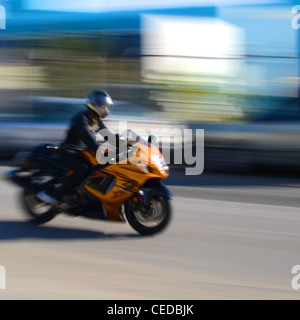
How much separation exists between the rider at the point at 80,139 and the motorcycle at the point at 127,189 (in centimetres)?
6

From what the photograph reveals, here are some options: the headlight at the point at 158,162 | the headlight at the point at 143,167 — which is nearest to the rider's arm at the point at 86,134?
the headlight at the point at 143,167

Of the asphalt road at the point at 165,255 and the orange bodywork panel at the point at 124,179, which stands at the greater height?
the orange bodywork panel at the point at 124,179

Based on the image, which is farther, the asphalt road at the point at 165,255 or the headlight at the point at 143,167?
the headlight at the point at 143,167

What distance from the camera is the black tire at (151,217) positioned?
6.00 metres

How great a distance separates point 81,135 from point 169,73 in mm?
5983

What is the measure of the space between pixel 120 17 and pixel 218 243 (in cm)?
720

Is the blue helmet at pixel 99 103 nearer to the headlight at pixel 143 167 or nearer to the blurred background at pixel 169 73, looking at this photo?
the headlight at pixel 143 167

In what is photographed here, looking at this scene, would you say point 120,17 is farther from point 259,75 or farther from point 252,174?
point 252,174

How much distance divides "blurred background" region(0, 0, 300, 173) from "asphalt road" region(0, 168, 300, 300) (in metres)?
3.08

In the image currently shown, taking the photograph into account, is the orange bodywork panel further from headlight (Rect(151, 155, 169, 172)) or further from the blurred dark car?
the blurred dark car

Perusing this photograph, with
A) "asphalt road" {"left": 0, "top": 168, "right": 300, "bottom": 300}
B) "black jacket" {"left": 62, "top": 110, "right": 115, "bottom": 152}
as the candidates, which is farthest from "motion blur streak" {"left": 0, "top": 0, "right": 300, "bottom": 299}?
"black jacket" {"left": 62, "top": 110, "right": 115, "bottom": 152}

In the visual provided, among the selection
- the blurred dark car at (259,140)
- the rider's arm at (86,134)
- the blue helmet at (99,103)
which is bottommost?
the rider's arm at (86,134)

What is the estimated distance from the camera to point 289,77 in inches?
420

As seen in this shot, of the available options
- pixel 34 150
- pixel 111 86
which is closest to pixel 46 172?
pixel 34 150
